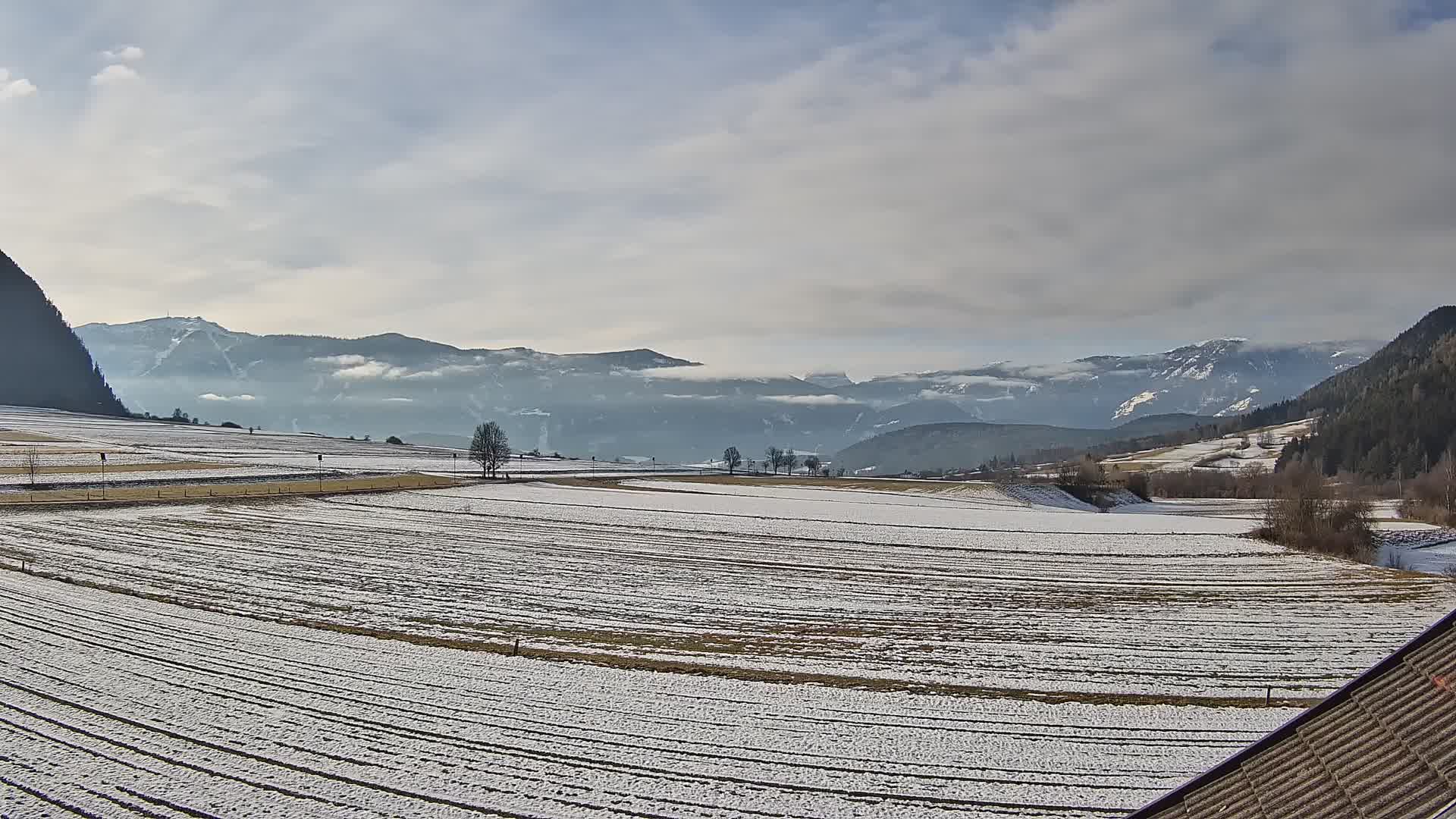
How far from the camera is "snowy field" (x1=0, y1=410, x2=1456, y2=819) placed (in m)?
19.2

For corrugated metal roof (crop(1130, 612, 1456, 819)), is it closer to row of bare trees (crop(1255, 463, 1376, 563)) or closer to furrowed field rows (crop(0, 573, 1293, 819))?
furrowed field rows (crop(0, 573, 1293, 819))

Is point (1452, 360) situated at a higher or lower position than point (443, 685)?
higher

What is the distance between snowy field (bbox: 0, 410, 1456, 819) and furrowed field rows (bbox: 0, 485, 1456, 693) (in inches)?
11.2

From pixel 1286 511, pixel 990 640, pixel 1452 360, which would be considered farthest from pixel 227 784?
pixel 1452 360

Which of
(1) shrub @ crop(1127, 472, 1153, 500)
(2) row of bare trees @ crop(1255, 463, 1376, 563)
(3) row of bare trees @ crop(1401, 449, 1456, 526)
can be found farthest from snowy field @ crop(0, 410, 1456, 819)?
(1) shrub @ crop(1127, 472, 1153, 500)

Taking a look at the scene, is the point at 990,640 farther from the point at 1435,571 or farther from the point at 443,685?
the point at 1435,571

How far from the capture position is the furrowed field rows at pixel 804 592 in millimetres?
30312

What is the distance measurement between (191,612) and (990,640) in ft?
101

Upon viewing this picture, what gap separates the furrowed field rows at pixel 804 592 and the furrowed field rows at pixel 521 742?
307 centimetres

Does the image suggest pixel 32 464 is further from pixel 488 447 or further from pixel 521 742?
pixel 521 742

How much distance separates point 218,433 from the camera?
19025 cm

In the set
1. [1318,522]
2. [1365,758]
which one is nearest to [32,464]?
[1365,758]

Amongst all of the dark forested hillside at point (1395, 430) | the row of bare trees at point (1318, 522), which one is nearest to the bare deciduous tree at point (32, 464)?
the row of bare trees at point (1318, 522)

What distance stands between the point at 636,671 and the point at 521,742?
23.4 feet
